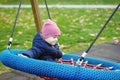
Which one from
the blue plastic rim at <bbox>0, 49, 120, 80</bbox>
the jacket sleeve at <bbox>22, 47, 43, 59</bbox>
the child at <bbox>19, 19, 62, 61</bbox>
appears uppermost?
the child at <bbox>19, 19, 62, 61</bbox>

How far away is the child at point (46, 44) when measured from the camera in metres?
4.10

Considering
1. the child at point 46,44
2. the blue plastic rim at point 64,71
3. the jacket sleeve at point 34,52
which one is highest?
the child at point 46,44

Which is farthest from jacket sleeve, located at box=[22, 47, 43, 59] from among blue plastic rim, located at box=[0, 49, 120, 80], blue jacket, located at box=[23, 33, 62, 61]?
blue plastic rim, located at box=[0, 49, 120, 80]

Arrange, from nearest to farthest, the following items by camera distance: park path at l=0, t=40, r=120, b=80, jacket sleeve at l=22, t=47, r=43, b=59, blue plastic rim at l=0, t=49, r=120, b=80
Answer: blue plastic rim at l=0, t=49, r=120, b=80 < jacket sleeve at l=22, t=47, r=43, b=59 < park path at l=0, t=40, r=120, b=80

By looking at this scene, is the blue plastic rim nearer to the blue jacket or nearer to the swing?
the swing

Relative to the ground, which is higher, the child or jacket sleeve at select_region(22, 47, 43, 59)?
the child

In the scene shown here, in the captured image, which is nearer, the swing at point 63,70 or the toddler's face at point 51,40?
the swing at point 63,70

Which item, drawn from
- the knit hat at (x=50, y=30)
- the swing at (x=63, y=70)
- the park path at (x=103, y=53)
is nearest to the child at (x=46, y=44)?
the knit hat at (x=50, y=30)

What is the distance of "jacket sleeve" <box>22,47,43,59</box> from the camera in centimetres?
402

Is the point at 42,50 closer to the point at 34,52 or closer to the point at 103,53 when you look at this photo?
the point at 34,52

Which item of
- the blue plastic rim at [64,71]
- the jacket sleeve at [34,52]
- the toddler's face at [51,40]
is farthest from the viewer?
the toddler's face at [51,40]

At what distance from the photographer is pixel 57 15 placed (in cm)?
1262

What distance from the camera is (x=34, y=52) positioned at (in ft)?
13.4

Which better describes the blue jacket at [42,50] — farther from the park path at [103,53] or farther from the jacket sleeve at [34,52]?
the park path at [103,53]
